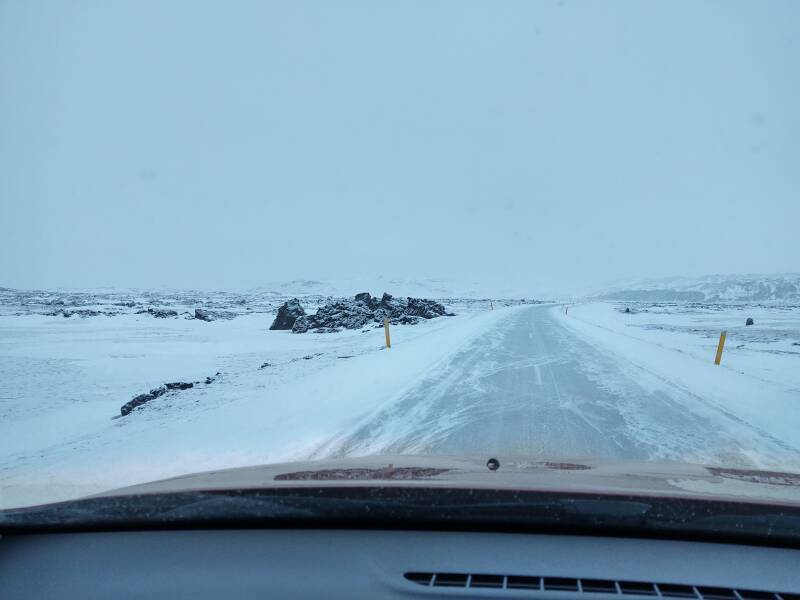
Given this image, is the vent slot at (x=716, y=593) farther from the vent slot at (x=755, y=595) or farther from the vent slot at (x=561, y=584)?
the vent slot at (x=561, y=584)

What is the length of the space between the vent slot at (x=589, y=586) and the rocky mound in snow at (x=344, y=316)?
20.8 m

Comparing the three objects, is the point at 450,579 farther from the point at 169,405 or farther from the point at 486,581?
the point at 169,405

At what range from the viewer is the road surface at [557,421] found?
5258mm

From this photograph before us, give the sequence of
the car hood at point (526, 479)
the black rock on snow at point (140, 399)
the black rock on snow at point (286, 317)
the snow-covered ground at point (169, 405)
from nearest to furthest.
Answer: the car hood at point (526, 479) < the snow-covered ground at point (169, 405) < the black rock on snow at point (140, 399) < the black rock on snow at point (286, 317)

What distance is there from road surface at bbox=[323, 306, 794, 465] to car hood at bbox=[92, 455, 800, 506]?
2.10 meters

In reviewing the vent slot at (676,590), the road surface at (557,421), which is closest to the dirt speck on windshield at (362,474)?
the vent slot at (676,590)

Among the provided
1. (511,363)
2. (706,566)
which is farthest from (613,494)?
(511,363)

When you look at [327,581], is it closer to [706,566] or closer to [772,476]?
[706,566]

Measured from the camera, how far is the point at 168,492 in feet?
7.64

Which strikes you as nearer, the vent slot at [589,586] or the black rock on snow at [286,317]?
the vent slot at [589,586]

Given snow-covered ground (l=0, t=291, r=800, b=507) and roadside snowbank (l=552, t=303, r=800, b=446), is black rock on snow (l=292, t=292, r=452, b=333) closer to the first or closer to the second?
snow-covered ground (l=0, t=291, r=800, b=507)

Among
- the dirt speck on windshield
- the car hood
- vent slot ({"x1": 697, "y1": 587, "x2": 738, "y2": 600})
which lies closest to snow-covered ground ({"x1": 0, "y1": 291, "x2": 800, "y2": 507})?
the car hood

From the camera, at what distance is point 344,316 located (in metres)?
27.5

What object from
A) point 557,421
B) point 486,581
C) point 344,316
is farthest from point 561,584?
point 344,316
